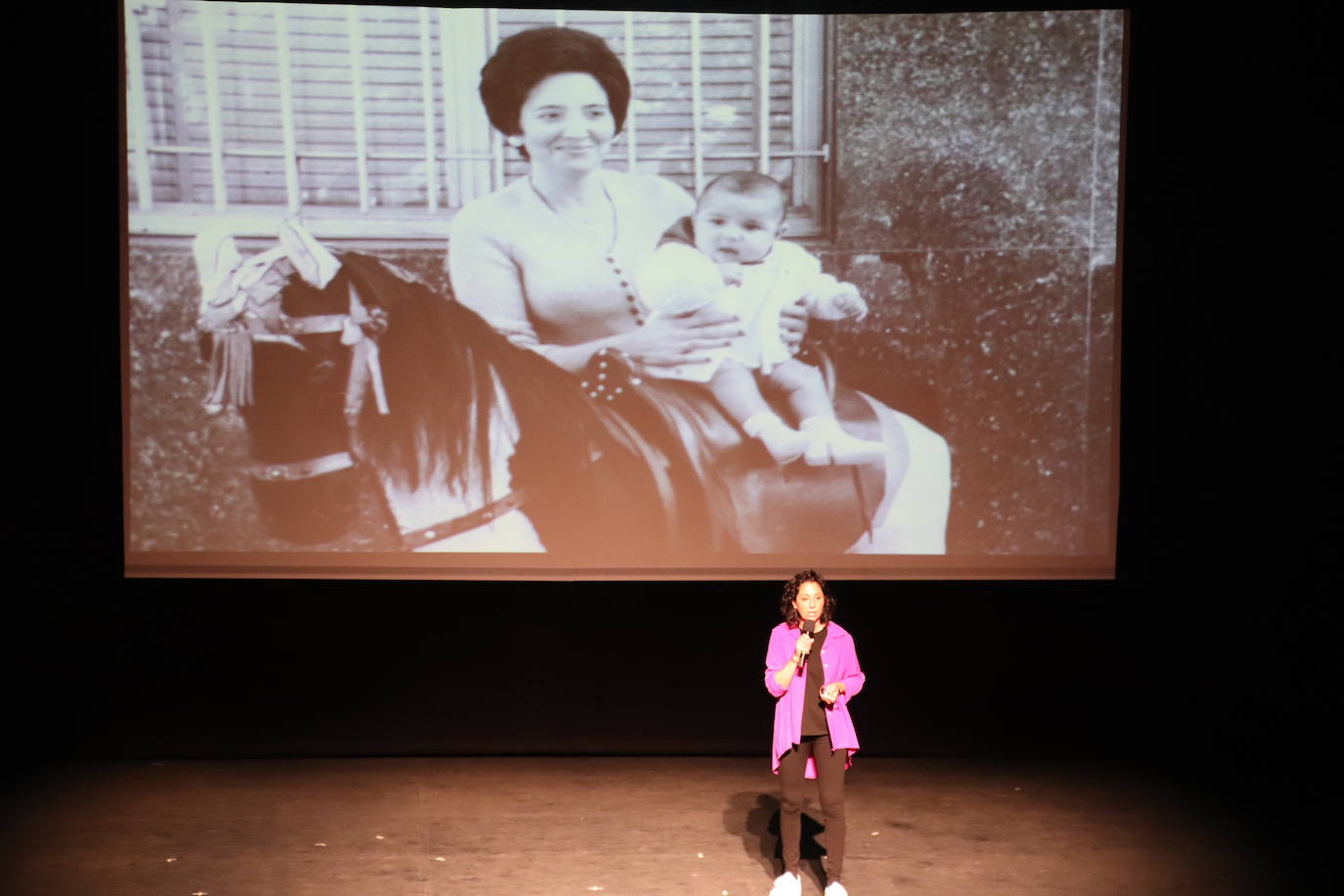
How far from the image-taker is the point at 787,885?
3.94 m

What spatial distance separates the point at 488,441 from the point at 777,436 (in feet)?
3.73

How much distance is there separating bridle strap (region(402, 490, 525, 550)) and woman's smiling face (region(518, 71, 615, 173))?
4.35 ft

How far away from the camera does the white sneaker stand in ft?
12.9

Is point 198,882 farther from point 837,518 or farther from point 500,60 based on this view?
point 500,60

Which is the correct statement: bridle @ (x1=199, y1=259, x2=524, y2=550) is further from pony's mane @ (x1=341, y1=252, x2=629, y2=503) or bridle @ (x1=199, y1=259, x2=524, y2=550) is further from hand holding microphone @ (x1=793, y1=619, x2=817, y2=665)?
hand holding microphone @ (x1=793, y1=619, x2=817, y2=665)

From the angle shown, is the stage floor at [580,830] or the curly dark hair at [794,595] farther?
the stage floor at [580,830]

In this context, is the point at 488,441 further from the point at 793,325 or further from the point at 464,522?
the point at 793,325

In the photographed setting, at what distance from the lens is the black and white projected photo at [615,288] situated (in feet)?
16.4

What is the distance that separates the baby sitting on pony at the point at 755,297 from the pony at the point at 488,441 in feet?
0.26

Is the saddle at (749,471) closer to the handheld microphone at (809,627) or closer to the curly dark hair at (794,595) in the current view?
the curly dark hair at (794,595)

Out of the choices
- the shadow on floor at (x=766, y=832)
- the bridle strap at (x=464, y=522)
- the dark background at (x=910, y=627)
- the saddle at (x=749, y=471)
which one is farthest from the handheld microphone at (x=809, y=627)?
the bridle strap at (x=464, y=522)

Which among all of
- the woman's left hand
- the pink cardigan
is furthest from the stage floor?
the woman's left hand

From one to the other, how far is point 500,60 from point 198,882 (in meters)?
3.13

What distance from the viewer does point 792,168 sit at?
5020mm
